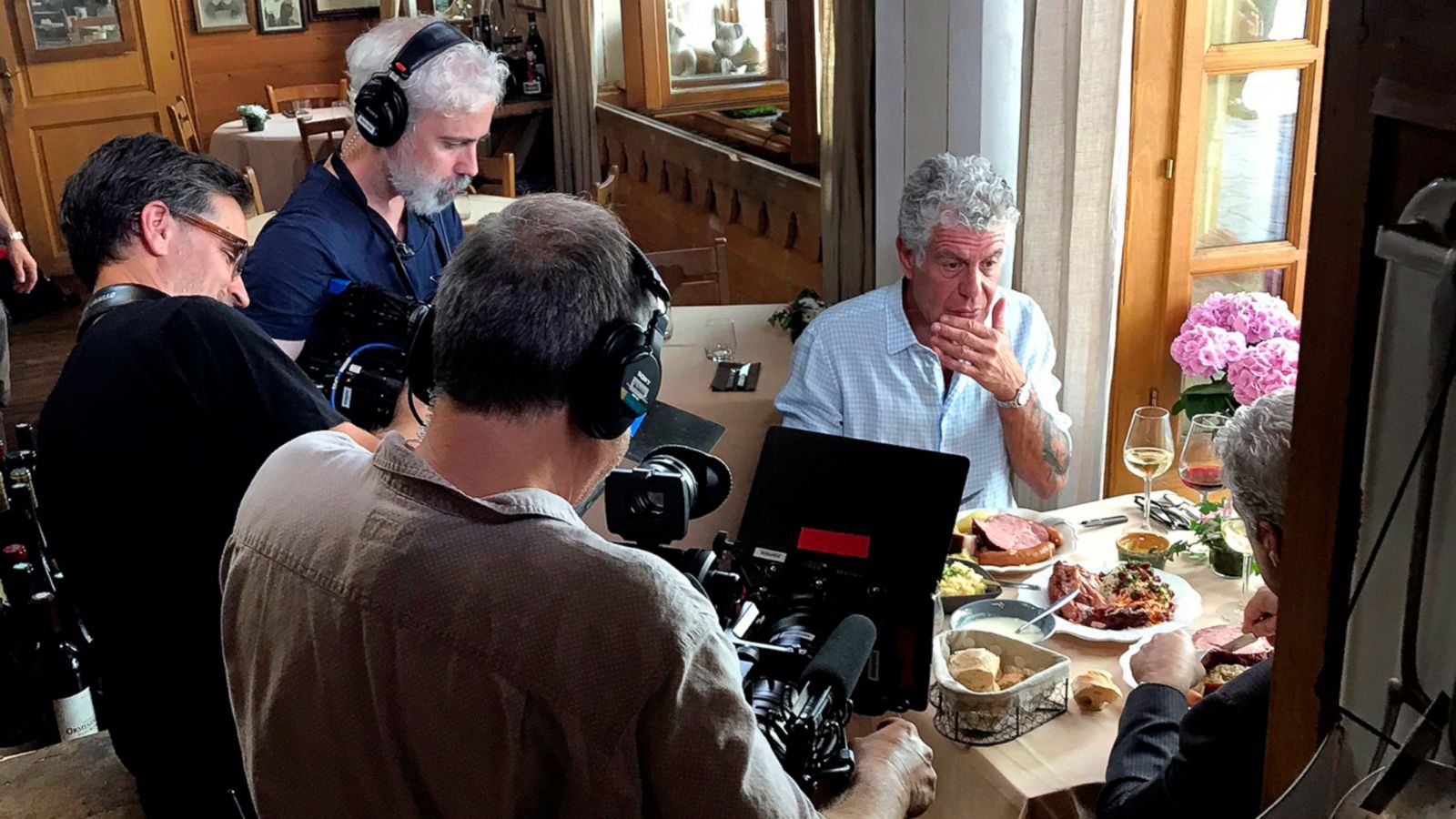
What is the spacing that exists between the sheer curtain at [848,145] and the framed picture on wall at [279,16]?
5540 mm

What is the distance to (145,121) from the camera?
7.56 m

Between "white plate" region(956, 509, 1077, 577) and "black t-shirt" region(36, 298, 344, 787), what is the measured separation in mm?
1008

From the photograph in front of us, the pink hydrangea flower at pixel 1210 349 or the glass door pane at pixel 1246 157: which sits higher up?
the glass door pane at pixel 1246 157

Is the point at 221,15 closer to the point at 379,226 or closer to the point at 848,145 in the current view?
the point at 848,145

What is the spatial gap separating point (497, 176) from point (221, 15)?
336 cm

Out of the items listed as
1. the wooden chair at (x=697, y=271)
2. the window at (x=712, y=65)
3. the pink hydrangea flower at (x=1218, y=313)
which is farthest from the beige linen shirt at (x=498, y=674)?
the window at (x=712, y=65)

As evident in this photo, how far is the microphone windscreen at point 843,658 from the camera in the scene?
48.1 inches

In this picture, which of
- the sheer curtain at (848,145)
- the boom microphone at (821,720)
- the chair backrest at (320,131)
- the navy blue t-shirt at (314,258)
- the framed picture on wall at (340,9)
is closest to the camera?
the boom microphone at (821,720)

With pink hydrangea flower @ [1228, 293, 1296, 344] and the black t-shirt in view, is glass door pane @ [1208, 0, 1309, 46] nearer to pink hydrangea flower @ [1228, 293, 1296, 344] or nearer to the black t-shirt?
pink hydrangea flower @ [1228, 293, 1296, 344]

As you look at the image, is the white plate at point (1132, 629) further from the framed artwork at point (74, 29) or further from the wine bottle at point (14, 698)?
the framed artwork at point (74, 29)

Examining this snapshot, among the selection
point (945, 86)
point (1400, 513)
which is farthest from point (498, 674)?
point (945, 86)

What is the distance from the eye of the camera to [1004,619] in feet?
5.89

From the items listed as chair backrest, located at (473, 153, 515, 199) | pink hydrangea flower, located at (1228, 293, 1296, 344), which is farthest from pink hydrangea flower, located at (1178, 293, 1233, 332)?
chair backrest, located at (473, 153, 515, 199)

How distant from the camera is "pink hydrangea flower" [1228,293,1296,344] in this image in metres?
2.46
